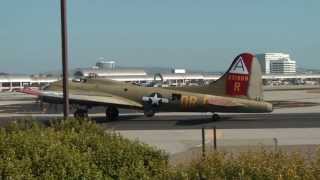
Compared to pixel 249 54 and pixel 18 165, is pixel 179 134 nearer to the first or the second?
pixel 249 54

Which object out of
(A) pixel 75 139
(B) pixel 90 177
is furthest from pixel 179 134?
(B) pixel 90 177

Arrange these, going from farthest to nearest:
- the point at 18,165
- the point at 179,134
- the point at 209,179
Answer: the point at 179,134
the point at 18,165
the point at 209,179

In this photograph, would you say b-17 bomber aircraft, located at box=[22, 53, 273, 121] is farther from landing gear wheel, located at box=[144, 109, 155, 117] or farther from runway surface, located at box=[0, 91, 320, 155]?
runway surface, located at box=[0, 91, 320, 155]

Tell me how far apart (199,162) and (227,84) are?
29.3 meters

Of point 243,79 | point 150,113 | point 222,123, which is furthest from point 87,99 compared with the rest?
point 243,79

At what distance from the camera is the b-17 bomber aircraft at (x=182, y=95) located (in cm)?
3681

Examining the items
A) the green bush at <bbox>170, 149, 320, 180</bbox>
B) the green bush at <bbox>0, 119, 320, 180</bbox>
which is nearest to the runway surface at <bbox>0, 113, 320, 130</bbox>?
the green bush at <bbox>0, 119, 320, 180</bbox>

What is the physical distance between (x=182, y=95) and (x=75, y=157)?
28.4 meters

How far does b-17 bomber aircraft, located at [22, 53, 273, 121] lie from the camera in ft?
121

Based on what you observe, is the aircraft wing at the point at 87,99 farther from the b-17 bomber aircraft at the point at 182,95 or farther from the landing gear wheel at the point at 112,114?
the landing gear wheel at the point at 112,114

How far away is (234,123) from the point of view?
35.6 meters

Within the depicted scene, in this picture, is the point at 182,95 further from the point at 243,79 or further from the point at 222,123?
the point at 243,79

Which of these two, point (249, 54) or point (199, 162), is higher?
point (249, 54)

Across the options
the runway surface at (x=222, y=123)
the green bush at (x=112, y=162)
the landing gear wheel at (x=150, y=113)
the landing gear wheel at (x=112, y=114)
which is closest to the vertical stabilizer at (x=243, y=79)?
the runway surface at (x=222, y=123)
